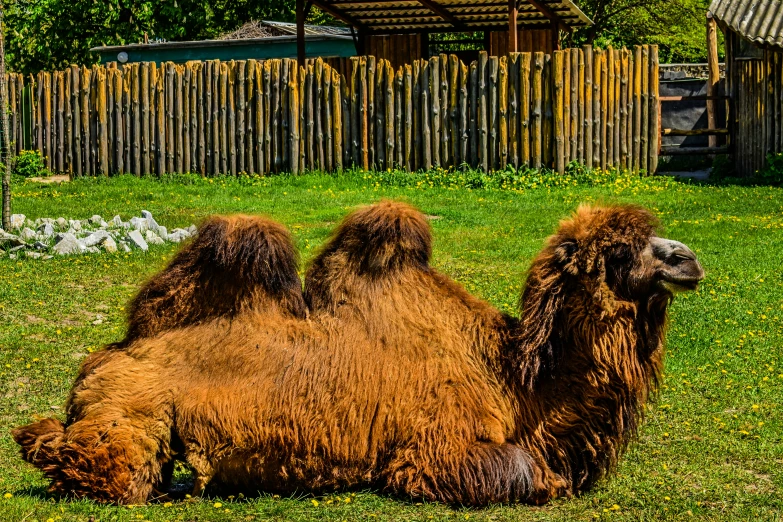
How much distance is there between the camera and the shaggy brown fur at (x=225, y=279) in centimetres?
547

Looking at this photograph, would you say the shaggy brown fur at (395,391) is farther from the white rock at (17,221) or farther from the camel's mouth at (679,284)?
the white rock at (17,221)

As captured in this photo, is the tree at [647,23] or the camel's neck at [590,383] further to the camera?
the tree at [647,23]

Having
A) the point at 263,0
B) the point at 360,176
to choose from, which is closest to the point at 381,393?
the point at 360,176

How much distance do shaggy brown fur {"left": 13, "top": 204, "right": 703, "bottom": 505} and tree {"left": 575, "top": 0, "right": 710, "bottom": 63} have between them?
31238mm

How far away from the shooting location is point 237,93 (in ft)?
64.3

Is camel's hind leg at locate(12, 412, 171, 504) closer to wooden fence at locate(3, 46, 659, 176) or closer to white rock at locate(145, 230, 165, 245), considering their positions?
white rock at locate(145, 230, 165, 245)

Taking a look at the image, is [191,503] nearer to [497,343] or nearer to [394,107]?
[497,343]

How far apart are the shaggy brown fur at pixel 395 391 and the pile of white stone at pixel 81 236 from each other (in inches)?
291

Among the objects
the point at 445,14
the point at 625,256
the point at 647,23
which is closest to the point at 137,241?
the point at 625,256

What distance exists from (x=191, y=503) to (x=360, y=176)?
1350 centimetres

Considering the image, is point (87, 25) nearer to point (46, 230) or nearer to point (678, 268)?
point (46, 230)

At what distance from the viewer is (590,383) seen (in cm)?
526

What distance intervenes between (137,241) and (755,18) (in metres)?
12.0

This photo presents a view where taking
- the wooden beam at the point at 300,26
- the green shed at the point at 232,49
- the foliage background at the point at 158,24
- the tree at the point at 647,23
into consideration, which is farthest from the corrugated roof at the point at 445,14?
the tree at the point at 647,23
